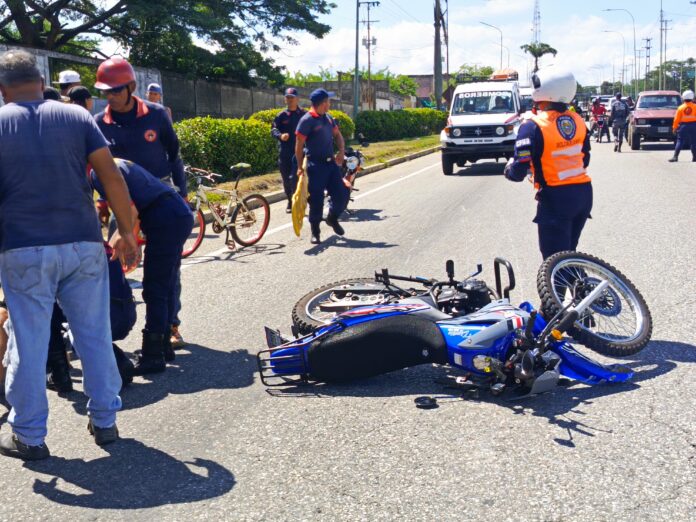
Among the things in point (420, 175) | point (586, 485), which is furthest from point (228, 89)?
point (586, 485)

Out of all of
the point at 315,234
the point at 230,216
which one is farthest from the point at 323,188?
the point at 230,216

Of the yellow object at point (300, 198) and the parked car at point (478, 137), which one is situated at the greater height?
the parked car at point (478, 137)

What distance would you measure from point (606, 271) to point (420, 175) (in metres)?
15.4

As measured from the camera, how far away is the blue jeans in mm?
3756

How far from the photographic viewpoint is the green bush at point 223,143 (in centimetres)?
1664

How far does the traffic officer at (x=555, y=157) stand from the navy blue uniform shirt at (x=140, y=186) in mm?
2343

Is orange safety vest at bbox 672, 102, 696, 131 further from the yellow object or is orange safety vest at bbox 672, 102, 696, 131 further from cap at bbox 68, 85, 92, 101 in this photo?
cap at bbox 68, 85, 92, 101

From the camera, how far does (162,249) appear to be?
523cm

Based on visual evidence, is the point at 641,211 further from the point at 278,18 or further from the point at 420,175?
the point at 278,18

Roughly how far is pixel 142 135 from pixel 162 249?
870mm

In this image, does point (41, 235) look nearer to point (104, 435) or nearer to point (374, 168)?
point (104, 435)

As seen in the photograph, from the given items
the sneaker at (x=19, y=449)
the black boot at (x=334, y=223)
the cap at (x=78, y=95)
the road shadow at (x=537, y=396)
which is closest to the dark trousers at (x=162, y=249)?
the road shadow at (x=537, y=396)

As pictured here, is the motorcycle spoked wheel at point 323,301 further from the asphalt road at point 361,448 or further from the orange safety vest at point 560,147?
the orange safety vest at point 560,147

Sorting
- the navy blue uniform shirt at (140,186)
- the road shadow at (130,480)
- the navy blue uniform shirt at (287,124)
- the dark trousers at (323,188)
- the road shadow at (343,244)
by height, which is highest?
the navy blue uniform shirt at (287,124)
